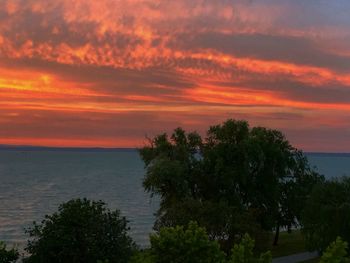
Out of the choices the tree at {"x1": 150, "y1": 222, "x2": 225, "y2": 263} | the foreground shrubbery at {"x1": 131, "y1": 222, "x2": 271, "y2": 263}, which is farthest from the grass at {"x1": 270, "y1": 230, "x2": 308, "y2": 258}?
the tree at {"x1": 150, "y1": 222, "x2": 225, "y2": 263}

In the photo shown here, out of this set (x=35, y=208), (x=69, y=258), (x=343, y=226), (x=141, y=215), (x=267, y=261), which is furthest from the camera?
(x=35, y=208)

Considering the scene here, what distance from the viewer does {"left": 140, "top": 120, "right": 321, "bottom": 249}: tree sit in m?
46.9

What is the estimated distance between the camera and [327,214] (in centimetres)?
3766

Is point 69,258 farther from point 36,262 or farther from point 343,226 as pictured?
point 343,226

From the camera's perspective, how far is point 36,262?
76.9ft

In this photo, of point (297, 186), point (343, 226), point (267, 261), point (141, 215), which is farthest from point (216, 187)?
point (141, 215)

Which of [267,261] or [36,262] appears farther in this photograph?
[36,262]

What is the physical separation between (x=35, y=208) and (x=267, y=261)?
289ft

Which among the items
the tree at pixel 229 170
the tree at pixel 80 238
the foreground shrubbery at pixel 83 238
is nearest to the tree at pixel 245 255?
the foreground shrubbery at pixel 83 238

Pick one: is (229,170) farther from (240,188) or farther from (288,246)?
(288,246)

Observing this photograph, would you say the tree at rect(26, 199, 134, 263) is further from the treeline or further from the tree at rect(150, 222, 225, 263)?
the treeline

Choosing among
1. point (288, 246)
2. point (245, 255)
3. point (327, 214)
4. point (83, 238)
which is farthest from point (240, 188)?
point (245, 255)

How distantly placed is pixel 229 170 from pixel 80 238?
25571 mm

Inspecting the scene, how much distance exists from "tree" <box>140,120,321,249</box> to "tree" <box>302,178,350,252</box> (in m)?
6.15
